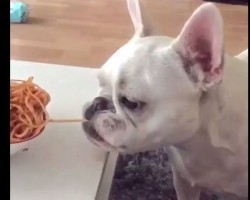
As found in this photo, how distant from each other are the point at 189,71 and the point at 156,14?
129cm

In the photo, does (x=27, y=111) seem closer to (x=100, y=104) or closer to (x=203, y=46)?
(x=100, y=104)

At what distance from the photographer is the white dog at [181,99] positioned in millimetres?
1025

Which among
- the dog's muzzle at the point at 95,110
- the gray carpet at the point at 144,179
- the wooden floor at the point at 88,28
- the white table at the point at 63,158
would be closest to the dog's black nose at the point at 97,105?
the dog's muzzle at the point at 95,110

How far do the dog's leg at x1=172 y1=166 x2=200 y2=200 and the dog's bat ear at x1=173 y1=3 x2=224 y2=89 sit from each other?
316mm

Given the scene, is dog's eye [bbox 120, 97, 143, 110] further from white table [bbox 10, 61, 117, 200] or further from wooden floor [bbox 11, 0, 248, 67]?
wooden floor [bbox 11, 0, 248, 67]

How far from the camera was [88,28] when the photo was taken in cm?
222

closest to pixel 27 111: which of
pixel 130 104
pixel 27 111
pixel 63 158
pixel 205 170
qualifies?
pixel 27 111

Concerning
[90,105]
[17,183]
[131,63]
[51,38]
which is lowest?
[51,38]

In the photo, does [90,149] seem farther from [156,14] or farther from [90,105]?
[156,14]

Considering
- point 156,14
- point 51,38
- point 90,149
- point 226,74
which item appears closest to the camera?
point 226,74

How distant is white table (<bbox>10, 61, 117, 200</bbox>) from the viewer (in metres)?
1.15

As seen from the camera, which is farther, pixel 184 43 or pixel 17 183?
pixel 17 183

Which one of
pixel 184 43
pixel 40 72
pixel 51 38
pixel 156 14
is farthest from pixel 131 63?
pixel 156 14

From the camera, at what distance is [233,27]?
2240mm
